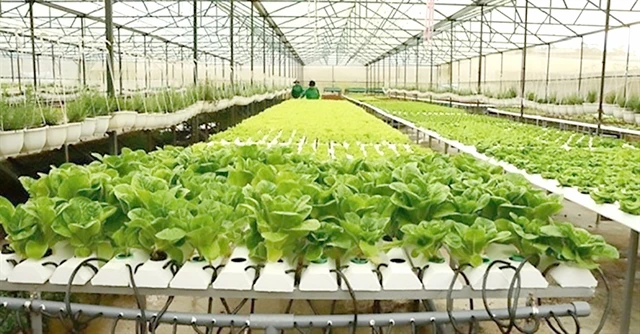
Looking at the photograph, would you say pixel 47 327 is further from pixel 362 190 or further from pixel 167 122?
pixel 167 122

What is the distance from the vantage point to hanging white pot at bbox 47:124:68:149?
5039 mm

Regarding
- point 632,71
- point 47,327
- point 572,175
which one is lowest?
point 47,327

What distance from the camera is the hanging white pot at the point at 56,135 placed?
5.04 m

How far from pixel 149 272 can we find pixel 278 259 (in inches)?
13.9

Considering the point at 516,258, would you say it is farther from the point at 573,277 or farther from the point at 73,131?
the point at 73,131

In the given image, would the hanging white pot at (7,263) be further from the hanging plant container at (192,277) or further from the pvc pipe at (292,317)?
the hanging plant container at (192,277)

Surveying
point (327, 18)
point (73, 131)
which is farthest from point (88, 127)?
point (327, 18)

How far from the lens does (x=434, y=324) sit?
130cm

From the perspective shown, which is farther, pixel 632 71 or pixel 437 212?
pixel 632 71

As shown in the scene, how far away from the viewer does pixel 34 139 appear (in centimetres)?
479

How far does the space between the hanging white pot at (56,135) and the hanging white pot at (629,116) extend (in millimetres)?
8407

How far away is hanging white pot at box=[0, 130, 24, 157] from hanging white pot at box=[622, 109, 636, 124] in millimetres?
8793

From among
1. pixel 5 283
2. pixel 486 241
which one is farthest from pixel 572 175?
pixel 5 283

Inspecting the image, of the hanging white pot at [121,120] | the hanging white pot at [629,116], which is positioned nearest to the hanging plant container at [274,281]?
the hanging white pot at [121,120]
